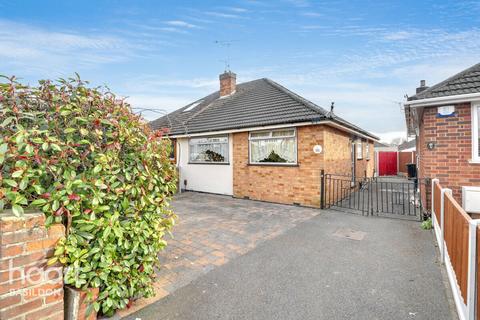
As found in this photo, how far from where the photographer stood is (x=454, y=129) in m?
5.51

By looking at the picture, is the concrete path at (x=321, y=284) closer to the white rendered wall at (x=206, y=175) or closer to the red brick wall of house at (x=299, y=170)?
the red brick wall of house at (x=299, y=170)

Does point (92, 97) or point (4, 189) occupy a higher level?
point (92, 97)

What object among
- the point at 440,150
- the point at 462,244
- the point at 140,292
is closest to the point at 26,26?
the point at 140,292

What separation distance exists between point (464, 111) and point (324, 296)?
5.67 m

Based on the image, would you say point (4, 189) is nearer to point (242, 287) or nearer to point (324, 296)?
point (242, 287)

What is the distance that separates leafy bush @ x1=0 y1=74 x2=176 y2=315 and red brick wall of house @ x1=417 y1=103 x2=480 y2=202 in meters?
6.50

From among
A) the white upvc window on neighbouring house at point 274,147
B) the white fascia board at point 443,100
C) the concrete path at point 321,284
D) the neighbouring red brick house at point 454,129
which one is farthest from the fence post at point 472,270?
the white upvc window on neighbouring house at point 274,147

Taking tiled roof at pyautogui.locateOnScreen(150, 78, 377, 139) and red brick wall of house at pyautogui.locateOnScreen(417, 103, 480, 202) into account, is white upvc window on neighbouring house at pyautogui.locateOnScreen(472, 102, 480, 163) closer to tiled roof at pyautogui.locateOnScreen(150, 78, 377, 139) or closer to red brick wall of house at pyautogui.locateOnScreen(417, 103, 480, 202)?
red brick wall of house at pyautogui.locateOnScreen(417, 103, 480, 202)

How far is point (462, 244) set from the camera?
7.57ft

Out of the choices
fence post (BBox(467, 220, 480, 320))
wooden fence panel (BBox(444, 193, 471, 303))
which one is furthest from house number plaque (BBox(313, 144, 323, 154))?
fence post (BBox(467, 220, 480, 320))

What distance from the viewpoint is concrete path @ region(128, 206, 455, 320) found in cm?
254

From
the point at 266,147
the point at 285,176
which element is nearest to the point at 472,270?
the point at 285,176

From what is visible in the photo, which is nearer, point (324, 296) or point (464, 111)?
point (324, 296)

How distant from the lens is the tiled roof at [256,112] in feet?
26.5
